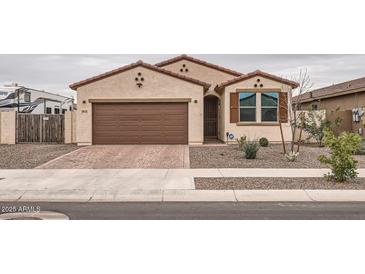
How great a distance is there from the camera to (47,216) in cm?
738

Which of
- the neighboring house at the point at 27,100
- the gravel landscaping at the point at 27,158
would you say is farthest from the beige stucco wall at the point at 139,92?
the neighboring house at the point at 27,100

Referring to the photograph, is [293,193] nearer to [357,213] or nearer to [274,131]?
[357,213]

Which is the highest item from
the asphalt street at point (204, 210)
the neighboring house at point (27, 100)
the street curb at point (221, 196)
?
the neighboring house at point (27, 100)

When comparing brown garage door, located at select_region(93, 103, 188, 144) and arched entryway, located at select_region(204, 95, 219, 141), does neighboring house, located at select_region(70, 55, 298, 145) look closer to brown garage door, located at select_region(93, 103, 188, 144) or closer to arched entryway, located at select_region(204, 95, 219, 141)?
brown garage door, located at select_region(93, 103, 188, 144)

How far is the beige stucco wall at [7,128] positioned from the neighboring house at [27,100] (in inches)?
328

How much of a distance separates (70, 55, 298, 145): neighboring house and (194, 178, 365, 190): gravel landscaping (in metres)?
10.4

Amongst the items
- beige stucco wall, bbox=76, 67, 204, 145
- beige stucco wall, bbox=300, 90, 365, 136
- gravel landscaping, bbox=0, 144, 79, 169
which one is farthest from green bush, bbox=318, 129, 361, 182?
beige stucco wall, bbox=300, 90, 365, 136

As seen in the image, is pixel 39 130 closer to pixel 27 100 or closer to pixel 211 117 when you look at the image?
pixel 27 100

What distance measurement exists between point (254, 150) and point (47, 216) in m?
9.46

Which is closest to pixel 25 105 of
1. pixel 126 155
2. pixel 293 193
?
pixel 126 155

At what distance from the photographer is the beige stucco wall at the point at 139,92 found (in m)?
21.0

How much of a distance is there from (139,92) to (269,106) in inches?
283

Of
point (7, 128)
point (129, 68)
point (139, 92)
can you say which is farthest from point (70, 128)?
point (129, 68)

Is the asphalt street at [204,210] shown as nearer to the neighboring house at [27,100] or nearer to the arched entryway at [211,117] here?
the arched entryway at [211,117]
